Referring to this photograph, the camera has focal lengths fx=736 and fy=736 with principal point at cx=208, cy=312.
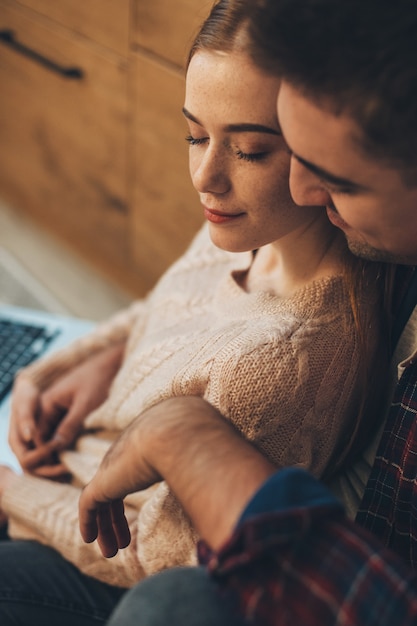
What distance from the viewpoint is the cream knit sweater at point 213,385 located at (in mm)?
760

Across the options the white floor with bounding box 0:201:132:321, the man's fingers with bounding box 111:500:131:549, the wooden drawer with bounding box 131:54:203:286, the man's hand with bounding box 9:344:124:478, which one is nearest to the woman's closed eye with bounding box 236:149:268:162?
the man's fingers with bounding box 111:500:131:549

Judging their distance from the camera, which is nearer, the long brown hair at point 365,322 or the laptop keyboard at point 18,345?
the long brown hair at point 365,322

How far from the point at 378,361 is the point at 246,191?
0.26 meters

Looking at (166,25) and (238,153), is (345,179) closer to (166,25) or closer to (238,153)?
(238,153)

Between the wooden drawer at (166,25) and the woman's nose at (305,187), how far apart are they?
858 mm

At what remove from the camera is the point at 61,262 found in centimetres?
229

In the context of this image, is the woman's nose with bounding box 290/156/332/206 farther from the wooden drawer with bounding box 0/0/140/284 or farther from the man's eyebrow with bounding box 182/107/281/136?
the wooden drawer with bounding box 0/0/140/284

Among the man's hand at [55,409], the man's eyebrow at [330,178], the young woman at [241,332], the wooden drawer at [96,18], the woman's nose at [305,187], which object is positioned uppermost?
the wooden drawer at [96,18]

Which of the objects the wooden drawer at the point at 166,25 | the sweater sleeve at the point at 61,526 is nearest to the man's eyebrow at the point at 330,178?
the sweater sleeve at the point at 61,526

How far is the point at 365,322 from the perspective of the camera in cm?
82

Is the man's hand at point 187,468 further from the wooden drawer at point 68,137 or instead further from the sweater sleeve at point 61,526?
the wooden drawer at point 68,137

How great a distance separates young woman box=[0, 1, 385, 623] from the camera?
2.42 feet

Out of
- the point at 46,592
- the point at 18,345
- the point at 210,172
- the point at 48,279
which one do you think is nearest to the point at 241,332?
the point at 210,172

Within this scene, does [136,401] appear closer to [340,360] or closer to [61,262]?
[340,360]
